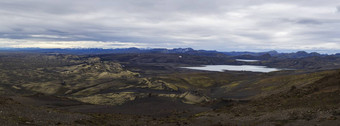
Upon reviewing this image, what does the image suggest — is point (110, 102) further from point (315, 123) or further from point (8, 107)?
point (315, 123)

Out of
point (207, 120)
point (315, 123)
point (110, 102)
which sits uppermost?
point (315, 123)

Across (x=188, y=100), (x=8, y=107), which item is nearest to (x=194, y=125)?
(x=8, y=107)

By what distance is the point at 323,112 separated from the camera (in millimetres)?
28922

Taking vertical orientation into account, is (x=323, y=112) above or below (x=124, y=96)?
above

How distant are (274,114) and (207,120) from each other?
9.00 m

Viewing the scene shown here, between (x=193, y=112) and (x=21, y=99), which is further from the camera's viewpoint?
(x=21, y=99)

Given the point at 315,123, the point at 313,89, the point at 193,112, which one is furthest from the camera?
the point at 193,112

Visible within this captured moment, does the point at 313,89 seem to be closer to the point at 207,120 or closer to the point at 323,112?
the point at 323,112

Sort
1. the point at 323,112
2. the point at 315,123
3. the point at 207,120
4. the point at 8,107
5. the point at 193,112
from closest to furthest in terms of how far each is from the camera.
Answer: the point at 315,123
the point at 323,112
the point at 8,107
the point at 207,120
the point at 193,112

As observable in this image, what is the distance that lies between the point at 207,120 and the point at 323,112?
14449 millimetres

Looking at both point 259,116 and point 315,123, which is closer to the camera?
point 315,123

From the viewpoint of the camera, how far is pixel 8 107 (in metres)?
31.6

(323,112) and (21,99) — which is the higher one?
(323,112)

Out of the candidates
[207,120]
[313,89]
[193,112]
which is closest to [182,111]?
[193,112]
